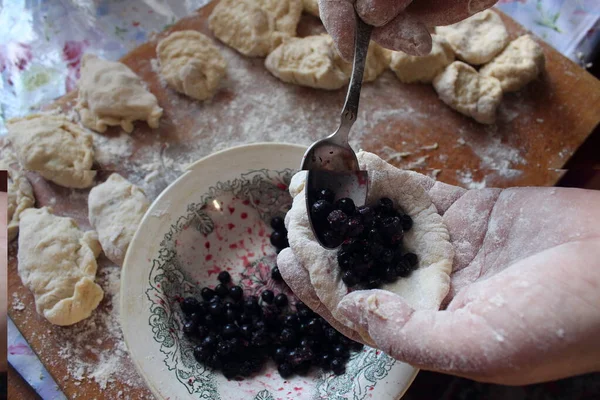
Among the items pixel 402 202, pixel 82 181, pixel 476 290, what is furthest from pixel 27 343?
pixel 476 290

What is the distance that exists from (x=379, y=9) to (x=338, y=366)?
1011 mm

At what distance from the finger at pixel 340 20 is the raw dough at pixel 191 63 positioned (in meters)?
0.72

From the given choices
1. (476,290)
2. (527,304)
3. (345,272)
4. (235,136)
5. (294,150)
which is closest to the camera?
(527,304)

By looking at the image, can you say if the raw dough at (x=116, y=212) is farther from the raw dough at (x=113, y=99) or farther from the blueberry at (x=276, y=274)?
the blueberry at (x=276, y=274)

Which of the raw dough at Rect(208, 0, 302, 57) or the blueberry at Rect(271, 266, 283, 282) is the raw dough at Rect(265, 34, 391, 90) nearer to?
the raw dough at Rect(208, 0, 302, 57)

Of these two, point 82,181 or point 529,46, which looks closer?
point 82,181

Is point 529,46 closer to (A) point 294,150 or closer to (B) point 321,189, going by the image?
(A) point 294,150

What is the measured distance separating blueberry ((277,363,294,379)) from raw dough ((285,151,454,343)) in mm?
358

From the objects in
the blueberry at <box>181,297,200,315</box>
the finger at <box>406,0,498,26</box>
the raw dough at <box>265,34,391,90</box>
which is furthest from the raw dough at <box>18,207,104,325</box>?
the finger at <box>406,0,498,26</box>

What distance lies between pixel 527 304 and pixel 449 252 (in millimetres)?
346

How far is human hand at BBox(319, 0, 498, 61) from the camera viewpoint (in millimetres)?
1268

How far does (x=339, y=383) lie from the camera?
149 cm

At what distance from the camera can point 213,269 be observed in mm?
1754

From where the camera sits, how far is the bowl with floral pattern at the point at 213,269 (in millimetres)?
1455
